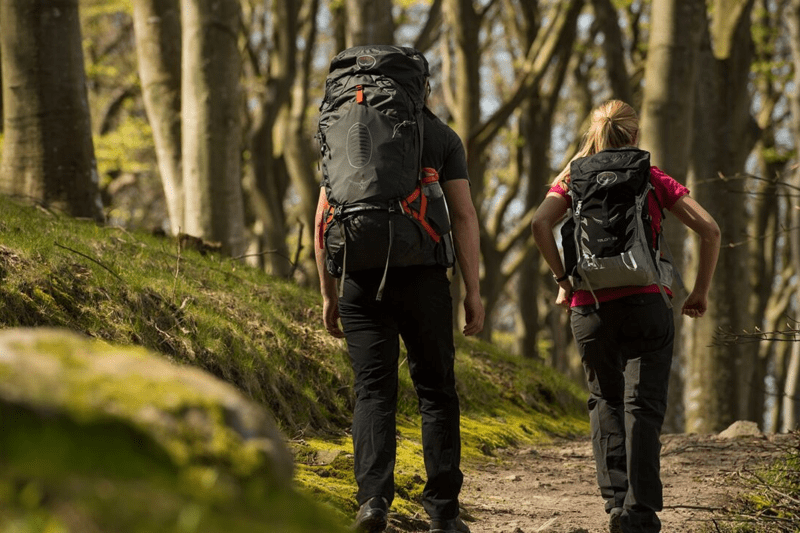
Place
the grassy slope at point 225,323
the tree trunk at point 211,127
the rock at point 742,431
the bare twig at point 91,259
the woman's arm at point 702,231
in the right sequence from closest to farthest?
the woman's arm at point 702,231 < the grassy slope at point 225,323 < the bare twig at point 91,259 < the rock at point 742,431 < the tree trunk at point 211,127

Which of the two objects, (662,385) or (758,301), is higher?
(662,385)

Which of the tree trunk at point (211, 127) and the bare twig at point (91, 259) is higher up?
the tree trunk at point (211, 127)

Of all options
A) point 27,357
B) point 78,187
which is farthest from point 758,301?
point 27,357

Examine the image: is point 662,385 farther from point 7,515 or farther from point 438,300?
point 7,515

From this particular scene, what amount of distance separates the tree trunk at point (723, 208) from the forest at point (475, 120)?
0.08 ft

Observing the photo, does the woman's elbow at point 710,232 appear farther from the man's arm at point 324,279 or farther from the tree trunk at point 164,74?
the tree trunk at point 164,74

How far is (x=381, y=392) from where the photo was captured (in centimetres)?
402

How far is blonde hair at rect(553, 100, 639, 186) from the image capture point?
450 cm

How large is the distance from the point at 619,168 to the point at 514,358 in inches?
248

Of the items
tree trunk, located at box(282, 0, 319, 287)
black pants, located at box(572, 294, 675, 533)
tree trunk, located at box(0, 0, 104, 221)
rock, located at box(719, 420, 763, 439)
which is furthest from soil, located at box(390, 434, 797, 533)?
tree trunk, located at box(282, 0, 319, 287)

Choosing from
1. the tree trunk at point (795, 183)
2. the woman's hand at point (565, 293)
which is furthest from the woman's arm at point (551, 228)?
the tree trunk at point (795, 183)

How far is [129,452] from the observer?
137 cm

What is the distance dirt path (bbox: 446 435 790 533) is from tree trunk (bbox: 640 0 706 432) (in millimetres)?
2495

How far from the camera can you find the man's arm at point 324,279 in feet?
13.8
